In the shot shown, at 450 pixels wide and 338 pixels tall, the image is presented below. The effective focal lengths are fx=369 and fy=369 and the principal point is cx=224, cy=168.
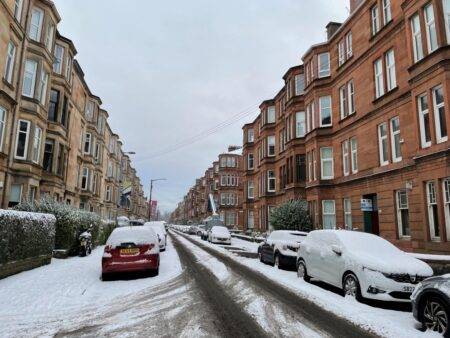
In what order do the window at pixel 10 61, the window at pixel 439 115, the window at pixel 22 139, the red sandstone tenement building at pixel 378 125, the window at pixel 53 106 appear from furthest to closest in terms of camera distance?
the window at pixel 53 106 → the window at pixel 22 139 → the window at pixel 10 61 → the red sandstone tenement building at pixel 378 125 → the window at pixel 439 115

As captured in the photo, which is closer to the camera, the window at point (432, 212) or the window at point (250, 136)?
the window at point (432, 212)

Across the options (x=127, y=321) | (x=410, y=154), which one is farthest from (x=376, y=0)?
(x=127, y=321)

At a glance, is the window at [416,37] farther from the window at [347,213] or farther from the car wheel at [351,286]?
the car wheel at [351,286]

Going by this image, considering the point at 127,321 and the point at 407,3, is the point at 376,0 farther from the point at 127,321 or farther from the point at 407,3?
the point at 127,321

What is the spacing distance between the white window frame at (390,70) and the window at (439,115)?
4.37 m

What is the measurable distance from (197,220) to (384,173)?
95.0 meters

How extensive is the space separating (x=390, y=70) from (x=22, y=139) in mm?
20123

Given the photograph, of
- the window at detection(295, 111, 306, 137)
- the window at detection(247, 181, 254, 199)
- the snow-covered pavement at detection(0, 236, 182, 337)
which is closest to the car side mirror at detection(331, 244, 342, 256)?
the snow-covered pavement at detection(0, 236, 182, 337)

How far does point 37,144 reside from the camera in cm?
2188

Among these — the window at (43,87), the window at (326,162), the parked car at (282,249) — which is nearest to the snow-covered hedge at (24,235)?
the parked car at (282,249)

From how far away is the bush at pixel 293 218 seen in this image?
2496cm

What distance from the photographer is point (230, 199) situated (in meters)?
75.3

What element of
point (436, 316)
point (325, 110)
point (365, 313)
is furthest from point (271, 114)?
point (436, 316)

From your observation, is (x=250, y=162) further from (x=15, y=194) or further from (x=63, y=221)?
(x=63, y=221)
